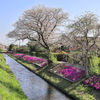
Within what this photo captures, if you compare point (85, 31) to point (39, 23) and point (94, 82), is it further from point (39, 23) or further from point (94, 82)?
point (39, 23)

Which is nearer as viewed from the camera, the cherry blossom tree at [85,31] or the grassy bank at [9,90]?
the grassy bank at [9,90]

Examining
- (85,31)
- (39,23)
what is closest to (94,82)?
(85,31)

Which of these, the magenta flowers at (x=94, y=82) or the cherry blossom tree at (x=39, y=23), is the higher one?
the cherry blossom tree at (x=39, y=23)

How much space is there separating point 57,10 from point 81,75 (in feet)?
37.6

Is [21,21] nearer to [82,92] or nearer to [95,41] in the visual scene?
[95,41]

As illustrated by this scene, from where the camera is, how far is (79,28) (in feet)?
33.5

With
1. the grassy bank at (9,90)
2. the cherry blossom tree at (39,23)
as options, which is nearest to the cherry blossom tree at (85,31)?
the grassy bank at (9,90)

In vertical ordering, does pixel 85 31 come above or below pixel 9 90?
above

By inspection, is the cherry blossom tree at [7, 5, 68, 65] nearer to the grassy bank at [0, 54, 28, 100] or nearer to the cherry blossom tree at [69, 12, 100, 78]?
the cherry blossom tree at [69, 12, 100, 78]

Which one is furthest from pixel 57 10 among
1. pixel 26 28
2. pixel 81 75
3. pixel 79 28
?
pixel 81 75

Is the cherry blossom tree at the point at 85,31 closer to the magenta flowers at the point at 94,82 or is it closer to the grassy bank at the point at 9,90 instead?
the magenta flowers at the point at 94,82

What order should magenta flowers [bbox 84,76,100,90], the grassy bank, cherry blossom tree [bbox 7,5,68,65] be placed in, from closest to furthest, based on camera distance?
1. the grassy bank
2. magenta flowers [bbox 84,76,100,90]
3. cherry blossom tree [bbox 7,5,68,65]

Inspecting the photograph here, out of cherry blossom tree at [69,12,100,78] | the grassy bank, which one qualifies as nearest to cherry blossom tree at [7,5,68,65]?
cherry blossom tree at [69,12,100,78]

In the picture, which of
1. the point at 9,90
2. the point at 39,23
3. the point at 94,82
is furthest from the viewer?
the point at 39,23
